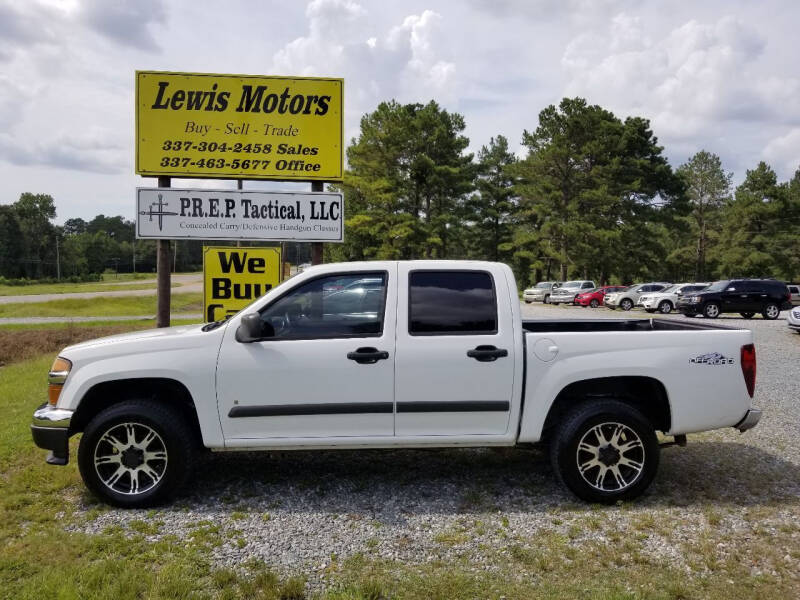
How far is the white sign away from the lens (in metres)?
8.14

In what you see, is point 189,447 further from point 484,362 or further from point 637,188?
point 637,188

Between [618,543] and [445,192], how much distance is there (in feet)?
151

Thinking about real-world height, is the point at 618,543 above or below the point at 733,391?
below

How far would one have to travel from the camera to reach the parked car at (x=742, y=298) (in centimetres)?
2441

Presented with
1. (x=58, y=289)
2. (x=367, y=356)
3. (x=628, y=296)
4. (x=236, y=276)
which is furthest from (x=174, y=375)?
(x=58, y=289)

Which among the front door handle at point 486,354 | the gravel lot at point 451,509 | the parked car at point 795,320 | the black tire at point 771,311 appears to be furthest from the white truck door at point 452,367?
the black tire at point 771,311

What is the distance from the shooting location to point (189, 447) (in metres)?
4.45

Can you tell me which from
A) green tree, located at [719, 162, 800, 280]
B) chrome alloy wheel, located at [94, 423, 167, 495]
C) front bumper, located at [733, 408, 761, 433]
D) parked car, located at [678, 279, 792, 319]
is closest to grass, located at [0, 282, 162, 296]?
parked car, located at [678, 279, 792, 319]

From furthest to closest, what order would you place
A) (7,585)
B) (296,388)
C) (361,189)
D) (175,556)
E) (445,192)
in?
1. (445,192)
2. (361,189)
3. (296,388)
4. (175,556)
5. (7,585)

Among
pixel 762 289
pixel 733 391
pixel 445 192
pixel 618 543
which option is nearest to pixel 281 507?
pixel 618 543

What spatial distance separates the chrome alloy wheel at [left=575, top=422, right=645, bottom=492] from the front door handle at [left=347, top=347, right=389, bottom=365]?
5.38 ft

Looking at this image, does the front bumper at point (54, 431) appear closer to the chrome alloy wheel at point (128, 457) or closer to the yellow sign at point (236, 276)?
the chrome alloy wheel at point (128, 457)

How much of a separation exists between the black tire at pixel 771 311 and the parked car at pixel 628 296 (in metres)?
7.01

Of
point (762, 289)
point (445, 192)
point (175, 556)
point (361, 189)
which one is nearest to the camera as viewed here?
point (175, 556)
